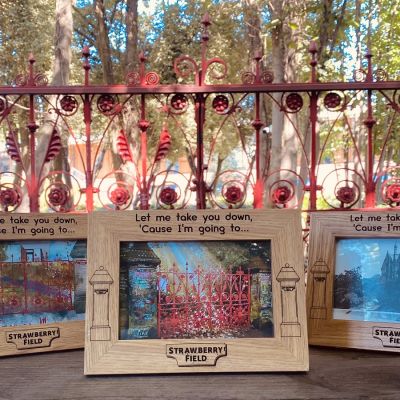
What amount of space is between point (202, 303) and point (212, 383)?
29 centimetres

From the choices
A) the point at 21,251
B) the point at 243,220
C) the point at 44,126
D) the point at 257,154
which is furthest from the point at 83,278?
the point at 44,126

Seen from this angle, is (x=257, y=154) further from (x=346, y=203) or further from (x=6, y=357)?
(x=6, y=357)

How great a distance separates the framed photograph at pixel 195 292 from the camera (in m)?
1.65

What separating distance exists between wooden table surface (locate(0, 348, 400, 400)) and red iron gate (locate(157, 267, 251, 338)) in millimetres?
160

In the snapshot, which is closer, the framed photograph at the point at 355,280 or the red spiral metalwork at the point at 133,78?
the framed photograph at the point at 355,280

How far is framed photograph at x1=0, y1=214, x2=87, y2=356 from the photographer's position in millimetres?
1894

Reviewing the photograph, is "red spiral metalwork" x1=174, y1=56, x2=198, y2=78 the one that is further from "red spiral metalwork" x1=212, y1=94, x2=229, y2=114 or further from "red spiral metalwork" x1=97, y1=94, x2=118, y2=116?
"red spiral metalwork" x1=97, y1=94, x2=118, y2=116

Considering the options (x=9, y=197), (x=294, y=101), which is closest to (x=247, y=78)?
(x=294, y=101)

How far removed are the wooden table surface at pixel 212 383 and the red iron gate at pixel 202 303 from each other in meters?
0.16

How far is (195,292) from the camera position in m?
1.77

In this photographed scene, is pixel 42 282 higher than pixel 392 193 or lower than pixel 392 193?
lower

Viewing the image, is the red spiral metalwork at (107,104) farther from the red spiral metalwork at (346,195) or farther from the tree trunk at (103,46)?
the tree trunk at (103,46)

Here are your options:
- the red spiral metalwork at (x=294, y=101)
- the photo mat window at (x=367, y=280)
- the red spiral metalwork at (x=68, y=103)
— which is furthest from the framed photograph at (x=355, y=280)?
the red spiral metalwork at (x=68, y=103)

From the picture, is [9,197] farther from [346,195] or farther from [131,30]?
[131,30]
